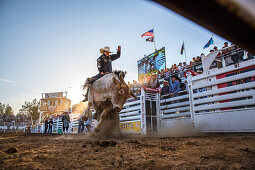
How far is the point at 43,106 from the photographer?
47.7 m

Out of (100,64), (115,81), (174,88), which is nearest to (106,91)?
(115,81)

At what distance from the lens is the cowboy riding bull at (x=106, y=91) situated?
548cm

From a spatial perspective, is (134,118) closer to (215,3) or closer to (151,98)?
(151,98)

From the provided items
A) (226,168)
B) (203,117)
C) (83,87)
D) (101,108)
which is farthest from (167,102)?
(226,168)

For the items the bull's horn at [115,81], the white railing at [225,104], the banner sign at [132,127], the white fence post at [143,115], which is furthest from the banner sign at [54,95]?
the white railing at [225,104]

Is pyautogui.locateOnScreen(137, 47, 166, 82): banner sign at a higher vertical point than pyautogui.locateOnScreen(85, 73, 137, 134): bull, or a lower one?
higher

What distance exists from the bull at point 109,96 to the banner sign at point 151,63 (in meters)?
10.1

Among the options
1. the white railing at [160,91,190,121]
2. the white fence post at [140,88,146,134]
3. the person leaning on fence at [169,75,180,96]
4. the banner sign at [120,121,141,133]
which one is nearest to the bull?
the white fence post at [140,88,146,134]

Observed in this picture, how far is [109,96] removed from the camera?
18.9ft

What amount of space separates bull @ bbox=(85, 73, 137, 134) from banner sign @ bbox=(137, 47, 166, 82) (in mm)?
10093

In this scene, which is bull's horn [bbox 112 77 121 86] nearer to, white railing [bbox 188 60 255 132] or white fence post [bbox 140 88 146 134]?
white fence post [bbox 140 88 146 134]

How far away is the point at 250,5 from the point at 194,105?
244 inches

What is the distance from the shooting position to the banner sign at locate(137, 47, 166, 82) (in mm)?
16688

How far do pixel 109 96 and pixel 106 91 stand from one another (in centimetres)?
24
